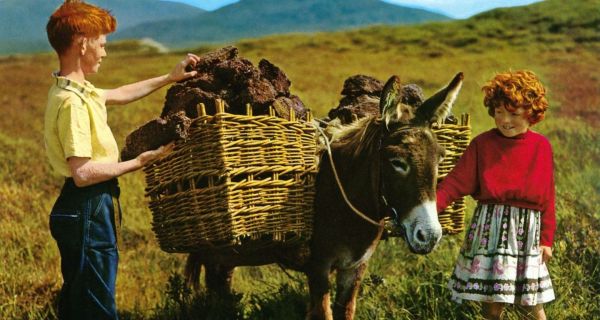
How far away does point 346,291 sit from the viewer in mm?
4637

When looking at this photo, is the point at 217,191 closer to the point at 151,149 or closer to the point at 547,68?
the point at 151,149

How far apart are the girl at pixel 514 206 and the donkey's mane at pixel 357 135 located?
0.69 meters

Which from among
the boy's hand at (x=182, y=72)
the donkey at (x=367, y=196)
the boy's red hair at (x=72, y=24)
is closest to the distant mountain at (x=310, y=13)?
the boy's hand at (x=182, y=72)

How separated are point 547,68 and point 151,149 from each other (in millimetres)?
26639

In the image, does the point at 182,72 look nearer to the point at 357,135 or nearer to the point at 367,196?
the point at 357,135

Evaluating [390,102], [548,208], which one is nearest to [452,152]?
[548,208]

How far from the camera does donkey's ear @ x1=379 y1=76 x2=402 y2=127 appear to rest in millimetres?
3705

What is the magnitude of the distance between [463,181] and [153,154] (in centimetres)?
193

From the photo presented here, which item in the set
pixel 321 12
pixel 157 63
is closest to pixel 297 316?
pixel 157 63

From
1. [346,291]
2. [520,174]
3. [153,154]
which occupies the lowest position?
[346,291]

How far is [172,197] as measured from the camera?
14.2 feet

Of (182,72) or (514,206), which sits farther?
(182,72)

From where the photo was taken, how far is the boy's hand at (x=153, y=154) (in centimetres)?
377

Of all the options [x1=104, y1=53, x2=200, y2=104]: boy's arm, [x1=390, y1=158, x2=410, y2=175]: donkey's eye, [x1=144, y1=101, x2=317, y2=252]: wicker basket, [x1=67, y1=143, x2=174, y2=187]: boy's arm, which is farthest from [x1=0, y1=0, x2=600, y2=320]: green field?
[x1=67, y1=143, x2=174, y2=187]: boy's arm
